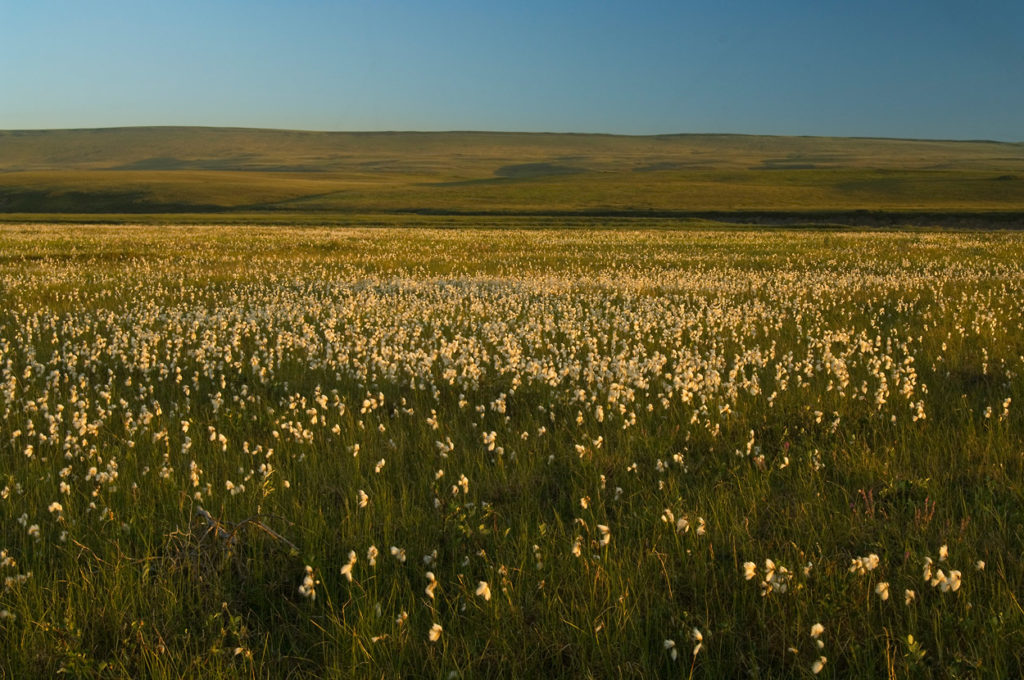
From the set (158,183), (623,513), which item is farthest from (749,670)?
(158,183)

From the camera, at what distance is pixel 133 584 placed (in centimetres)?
378

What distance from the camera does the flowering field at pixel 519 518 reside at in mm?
3340

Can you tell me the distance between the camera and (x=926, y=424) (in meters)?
6.03

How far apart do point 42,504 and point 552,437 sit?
11.7 ft

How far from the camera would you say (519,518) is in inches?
176

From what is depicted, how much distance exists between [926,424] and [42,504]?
6.42 metres

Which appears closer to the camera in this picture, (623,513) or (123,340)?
(623,513)

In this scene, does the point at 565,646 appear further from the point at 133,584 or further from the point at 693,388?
the point at 693,388

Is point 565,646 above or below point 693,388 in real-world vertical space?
below

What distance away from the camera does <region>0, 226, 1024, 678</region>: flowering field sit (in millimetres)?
3340

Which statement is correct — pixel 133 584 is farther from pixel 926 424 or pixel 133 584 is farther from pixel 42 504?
pixel 926 424

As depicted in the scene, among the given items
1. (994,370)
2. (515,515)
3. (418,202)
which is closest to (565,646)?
(515,515)

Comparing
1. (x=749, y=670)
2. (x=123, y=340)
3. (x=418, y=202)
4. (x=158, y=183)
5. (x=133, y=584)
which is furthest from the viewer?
(x=158, y=183)

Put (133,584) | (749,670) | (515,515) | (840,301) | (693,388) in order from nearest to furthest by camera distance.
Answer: (749,670) → (133,584) → (515,515) → (693,388) → (840,301)
